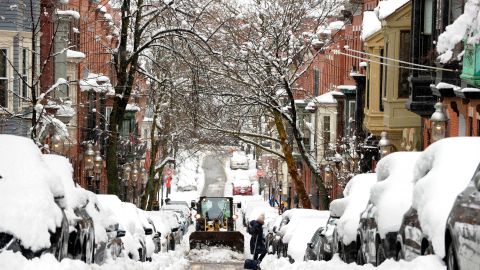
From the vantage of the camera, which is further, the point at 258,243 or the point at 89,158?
the point at 89,158

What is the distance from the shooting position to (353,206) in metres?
18.7

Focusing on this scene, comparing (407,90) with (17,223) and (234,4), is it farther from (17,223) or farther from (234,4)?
(17,223)

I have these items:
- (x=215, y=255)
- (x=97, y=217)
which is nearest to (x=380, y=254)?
(x=97, y=217)

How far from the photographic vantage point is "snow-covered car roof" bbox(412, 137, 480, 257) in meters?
11.9

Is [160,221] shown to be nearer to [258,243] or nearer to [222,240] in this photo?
[222,240]

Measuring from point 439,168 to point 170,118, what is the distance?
40.6m

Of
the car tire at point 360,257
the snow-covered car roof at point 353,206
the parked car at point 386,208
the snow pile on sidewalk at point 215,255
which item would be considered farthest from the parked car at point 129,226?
the snow pile on sidewalk at point 215,255

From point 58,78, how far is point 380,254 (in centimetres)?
3606

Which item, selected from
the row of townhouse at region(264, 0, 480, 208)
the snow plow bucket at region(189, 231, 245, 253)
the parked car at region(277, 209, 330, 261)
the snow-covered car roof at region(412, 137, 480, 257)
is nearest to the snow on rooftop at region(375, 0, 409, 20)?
the row of townhouse at region(264, 0, 480, 208)

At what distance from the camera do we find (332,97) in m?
68.6

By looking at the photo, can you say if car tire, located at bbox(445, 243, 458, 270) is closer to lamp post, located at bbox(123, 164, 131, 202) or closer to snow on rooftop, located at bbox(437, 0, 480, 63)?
snow on rooftop, located at bbox(437, 0, 480, 63)

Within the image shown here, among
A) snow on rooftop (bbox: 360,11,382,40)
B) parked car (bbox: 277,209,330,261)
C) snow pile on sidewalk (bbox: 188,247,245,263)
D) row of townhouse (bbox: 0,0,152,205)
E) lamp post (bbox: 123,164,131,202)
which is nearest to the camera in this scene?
parked car (bbox: 277,209,330,261)

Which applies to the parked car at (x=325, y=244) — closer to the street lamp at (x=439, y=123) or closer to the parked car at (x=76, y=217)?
the parked car at (x=76, y=217)

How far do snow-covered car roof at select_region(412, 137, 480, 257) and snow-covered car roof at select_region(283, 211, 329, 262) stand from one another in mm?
12644
